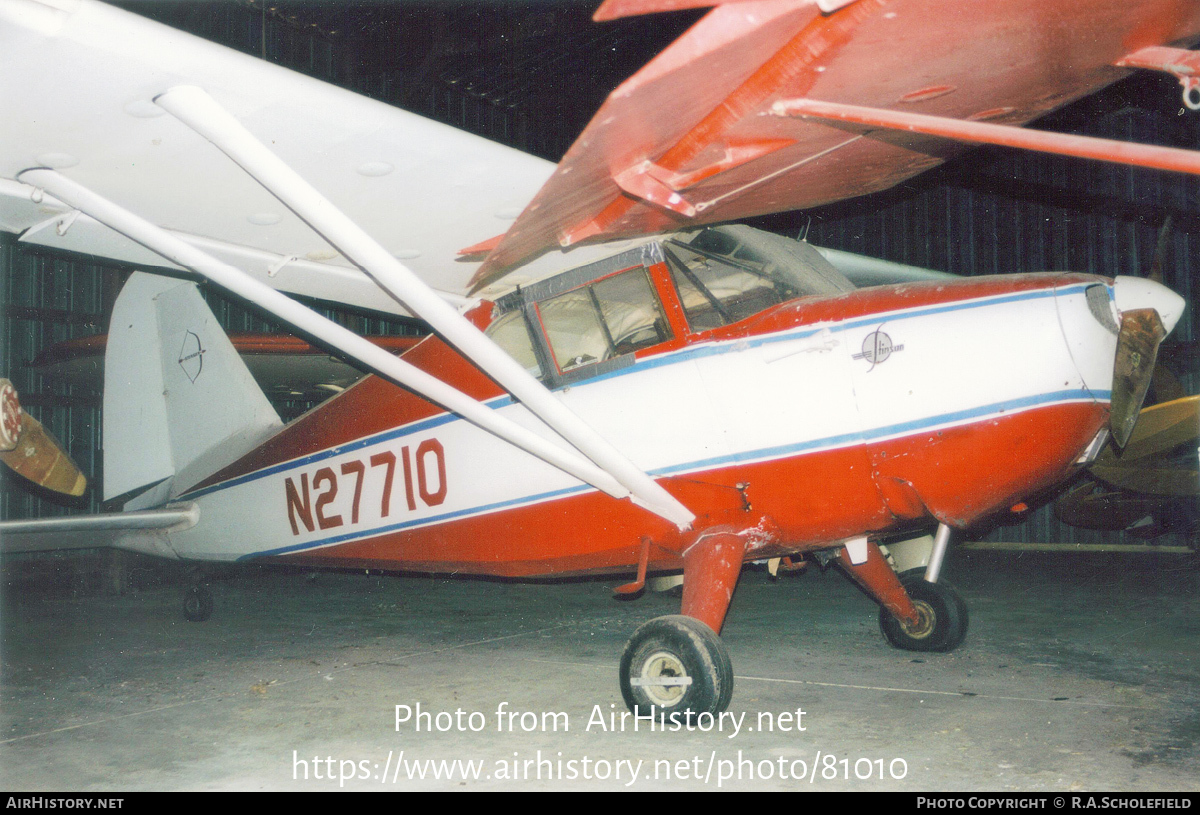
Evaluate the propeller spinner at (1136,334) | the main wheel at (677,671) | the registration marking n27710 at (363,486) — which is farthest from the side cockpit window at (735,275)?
the registration marking n27710 at (363,486)

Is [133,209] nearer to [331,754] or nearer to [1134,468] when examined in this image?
[331,754]

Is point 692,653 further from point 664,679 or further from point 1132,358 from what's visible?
point 1132,358

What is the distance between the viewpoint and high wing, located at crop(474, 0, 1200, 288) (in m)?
1.82

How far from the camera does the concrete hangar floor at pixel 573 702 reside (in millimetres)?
2541

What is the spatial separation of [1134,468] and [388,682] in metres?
6.00

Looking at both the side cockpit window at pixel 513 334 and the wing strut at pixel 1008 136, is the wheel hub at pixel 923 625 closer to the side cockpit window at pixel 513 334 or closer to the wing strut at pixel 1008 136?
the side cockpit window at pixel 513 334

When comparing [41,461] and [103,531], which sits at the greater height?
[41,461]

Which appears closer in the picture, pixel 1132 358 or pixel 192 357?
pixel 1132 358

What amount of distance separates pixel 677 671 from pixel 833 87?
6.61 feet

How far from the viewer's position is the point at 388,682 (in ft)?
12.4

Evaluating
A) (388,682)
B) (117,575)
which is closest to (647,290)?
(388,682)

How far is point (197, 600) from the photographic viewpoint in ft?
18.5

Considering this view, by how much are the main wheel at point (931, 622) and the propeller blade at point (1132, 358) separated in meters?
1.50

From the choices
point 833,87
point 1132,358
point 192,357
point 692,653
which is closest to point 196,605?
point 192,357
